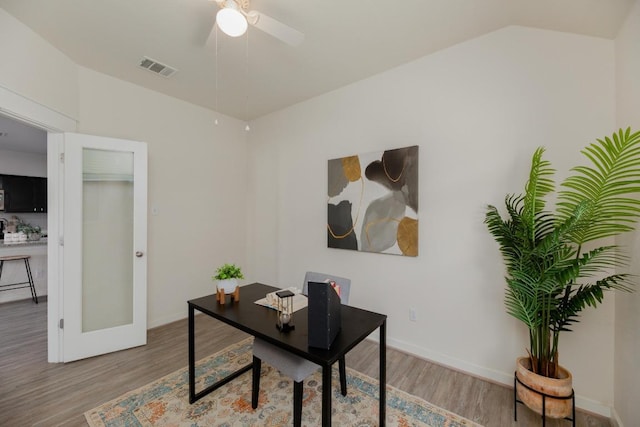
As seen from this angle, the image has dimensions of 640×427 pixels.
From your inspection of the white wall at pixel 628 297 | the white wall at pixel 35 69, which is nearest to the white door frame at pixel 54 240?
the white wall at pixel 35 69

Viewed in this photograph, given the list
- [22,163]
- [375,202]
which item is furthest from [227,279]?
[22,163]

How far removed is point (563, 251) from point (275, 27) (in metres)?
2.21

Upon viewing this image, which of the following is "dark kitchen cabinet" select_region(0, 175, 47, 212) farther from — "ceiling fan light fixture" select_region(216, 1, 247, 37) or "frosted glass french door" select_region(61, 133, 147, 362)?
"ceiling fan light fixture" select_region(216, 1, 247, 37)

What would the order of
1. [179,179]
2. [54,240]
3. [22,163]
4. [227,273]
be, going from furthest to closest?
[22,163] < [179,179] < [54,240] < [227,273]

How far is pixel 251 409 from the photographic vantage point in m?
1.81

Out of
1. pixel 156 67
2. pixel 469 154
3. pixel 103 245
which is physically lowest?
pixel 103 245

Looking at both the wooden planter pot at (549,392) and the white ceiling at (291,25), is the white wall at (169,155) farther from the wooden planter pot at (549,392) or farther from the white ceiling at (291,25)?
the wooden planter pot at (549,392)

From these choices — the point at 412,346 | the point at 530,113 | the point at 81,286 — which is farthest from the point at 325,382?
the point at 81,286

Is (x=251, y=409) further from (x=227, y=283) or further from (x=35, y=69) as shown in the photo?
(x=35, y=69)

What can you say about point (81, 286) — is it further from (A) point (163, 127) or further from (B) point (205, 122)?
(B) point (205, 122)

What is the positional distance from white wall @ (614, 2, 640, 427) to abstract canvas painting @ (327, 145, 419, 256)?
1280 mm

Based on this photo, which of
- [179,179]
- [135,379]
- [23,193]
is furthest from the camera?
[23,193]

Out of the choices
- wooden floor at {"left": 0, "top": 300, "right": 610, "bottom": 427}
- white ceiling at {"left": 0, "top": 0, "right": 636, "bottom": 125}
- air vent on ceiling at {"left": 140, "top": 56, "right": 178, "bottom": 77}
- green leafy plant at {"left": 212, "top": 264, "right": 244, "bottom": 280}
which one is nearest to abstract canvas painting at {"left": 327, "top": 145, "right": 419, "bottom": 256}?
white ceiling at {"left": 0, "top": 0, "right": 636, "bottom": 125}

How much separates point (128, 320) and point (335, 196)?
256cm
